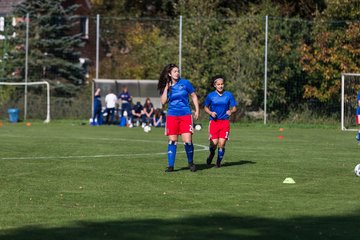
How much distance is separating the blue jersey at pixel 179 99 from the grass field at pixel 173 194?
1.09m

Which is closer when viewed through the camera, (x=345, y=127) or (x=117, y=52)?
(x=345, y=127)

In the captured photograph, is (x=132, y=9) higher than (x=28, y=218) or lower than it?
higher

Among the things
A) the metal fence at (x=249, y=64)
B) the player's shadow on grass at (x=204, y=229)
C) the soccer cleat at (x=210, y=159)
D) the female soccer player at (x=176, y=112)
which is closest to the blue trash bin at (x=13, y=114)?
the metal fence at (x=249, y=64)

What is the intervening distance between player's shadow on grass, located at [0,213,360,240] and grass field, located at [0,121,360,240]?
1 cm

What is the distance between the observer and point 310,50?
142ft

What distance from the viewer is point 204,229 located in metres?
10.6

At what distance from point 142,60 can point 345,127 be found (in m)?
17.8

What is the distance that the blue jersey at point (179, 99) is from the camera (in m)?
18.1

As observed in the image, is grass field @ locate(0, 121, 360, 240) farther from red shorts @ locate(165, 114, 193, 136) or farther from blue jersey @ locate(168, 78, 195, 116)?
blue jersey @ locate(168, 78, 195, 116)

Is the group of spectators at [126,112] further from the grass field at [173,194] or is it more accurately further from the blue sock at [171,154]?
the blue sock at [171,154]

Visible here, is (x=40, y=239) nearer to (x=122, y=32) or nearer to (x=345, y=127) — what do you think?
(x=345, y=127)

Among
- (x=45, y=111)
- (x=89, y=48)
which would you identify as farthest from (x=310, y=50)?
(x=89, y=48)

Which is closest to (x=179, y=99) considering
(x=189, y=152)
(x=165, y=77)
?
(x=165, y=77)

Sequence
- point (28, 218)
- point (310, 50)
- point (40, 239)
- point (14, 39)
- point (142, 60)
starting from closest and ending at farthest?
point (40, 239) < point (28, 218) < point (310, 50) < point (14, 39) < point (142, 60)
